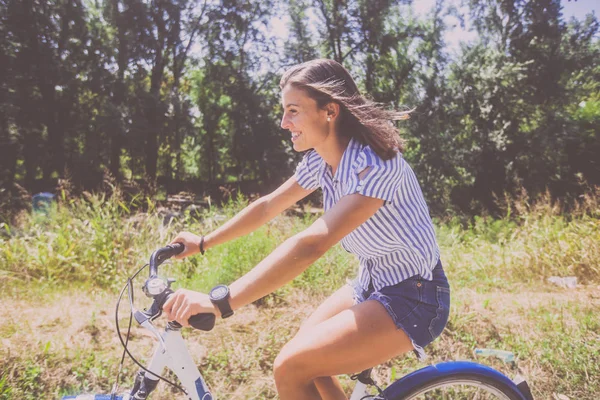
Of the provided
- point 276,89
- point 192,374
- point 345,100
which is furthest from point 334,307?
point 276,89

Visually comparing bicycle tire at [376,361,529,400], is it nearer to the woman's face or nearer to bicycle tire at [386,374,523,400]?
bicycle tire at [386,374,523,400]

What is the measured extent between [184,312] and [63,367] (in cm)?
221

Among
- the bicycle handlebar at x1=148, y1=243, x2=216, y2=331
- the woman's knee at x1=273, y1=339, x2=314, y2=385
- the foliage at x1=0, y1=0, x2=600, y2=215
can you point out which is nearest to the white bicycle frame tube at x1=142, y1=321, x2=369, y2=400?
the bicycle handlebar at x1=148, y1=243, x2=216, y2=331

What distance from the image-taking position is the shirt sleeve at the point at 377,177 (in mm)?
1493

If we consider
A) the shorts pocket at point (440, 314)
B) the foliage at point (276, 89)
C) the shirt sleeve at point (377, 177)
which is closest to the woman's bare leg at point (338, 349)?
the shorts pocket at point (440, 314)

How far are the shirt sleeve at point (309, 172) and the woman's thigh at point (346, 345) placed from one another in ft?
2.46

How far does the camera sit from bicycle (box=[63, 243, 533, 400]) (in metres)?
1.53

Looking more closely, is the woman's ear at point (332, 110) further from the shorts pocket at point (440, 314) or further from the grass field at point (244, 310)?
the grass field at point (244, 310)

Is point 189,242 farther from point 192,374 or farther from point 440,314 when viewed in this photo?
point 440,314

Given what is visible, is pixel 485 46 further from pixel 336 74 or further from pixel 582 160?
pixel 336 74

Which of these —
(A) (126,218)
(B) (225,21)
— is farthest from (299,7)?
(A) (126,218)

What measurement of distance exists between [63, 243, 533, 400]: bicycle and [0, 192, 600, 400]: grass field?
132cm

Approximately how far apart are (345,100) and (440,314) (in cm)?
94

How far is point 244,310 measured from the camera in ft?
13.2
